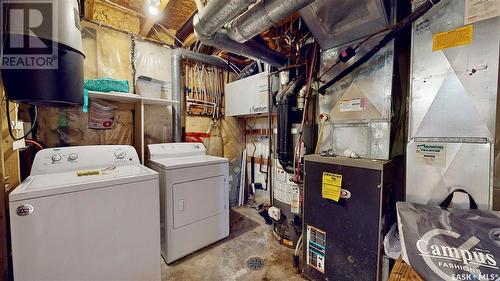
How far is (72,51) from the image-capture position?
3.89 ft

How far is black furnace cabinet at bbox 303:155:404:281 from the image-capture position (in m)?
1.36

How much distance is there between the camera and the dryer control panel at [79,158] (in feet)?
5.23

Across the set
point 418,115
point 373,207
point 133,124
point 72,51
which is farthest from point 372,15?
point 133,124

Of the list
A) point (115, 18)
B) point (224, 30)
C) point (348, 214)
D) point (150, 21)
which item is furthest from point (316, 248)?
point (115, 18)

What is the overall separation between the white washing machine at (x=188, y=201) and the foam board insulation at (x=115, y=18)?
1.46 metres

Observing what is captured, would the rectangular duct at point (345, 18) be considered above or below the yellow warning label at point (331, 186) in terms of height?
above

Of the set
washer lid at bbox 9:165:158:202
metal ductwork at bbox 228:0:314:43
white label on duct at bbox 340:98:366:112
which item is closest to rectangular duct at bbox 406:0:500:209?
white label on duct at bbox 340:98:366:112

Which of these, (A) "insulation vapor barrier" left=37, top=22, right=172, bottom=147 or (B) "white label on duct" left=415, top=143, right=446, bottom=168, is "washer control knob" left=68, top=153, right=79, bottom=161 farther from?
(B) "white label on duct" left=415, top=143, right=446, bottom=168

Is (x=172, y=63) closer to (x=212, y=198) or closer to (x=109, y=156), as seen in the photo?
(x=109, y=156)

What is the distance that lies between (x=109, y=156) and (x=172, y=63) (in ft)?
4.78

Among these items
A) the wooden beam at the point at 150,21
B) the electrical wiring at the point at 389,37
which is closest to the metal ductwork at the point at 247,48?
the wooden beam at the point at 150,21

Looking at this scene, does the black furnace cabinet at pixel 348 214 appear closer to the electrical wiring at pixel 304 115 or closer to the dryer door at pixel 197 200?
the electrical wiring at pixel 304 115

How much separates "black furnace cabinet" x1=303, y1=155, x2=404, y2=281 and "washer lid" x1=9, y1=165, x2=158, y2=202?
4.46ft

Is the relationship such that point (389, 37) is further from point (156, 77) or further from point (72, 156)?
point (72, 156)
